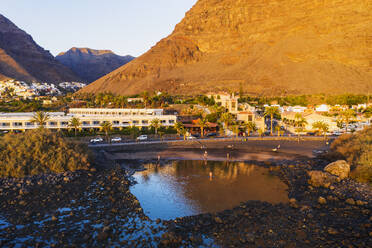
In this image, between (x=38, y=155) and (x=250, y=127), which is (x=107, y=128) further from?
(x=250, y=127)

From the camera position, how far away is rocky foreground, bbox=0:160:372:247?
728 inches

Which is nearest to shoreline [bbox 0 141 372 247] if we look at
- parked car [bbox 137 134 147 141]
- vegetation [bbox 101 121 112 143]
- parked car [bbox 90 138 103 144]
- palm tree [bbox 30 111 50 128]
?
parked car [bbox 90 138 103 144]

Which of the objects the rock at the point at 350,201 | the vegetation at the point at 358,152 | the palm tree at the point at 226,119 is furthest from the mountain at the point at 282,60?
the rock at the point at 350,201

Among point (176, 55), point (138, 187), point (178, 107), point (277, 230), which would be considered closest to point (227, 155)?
point (138, 187)

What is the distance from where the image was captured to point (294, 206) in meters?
23.6

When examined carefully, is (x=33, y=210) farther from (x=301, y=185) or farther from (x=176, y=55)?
(x=176, y=55)

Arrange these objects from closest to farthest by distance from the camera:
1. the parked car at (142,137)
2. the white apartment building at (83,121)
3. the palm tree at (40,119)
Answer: the palm tree at (40,119)
the parked car at (142,137)
the white apartment building at (83,121)

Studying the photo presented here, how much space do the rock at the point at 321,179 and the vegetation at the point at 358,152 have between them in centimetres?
263

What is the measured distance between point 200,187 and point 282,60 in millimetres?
143718

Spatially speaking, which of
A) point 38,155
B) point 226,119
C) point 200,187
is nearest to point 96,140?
point 38,155

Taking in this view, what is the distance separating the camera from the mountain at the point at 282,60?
5497 inches

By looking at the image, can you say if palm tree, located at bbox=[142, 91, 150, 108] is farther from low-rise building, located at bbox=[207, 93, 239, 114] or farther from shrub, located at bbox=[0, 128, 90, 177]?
shrub, located at bbox=[0, 128, 90, 177]

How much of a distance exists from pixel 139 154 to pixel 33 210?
22523 millimetres

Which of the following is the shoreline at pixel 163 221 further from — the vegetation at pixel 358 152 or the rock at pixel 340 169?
the vegetation at pixel 358 152
